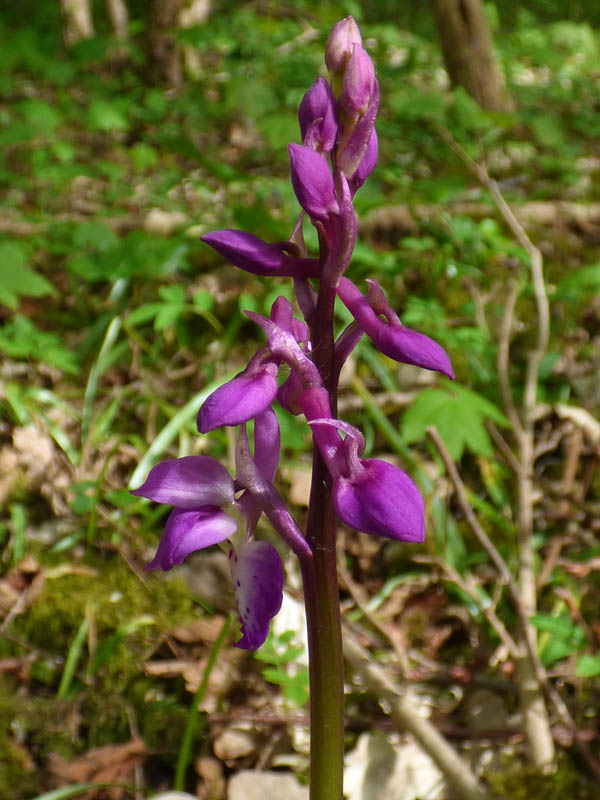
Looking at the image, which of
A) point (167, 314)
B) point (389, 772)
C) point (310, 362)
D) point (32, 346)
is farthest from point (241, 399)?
point (32, 346)

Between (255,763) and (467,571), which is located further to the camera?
(467,571)

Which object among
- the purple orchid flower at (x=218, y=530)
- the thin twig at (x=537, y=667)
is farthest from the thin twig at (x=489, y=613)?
the purple orchid flower at (x=218, y=530)

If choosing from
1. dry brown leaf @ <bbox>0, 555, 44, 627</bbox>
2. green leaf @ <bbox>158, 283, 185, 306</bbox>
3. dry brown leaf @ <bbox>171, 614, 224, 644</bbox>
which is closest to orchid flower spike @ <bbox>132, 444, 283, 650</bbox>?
dry brown leaf @ <bbox>171, 614, 224, 644</bbox>

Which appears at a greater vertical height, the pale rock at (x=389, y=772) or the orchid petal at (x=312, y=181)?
the orchid petal at (x=312, y=181)

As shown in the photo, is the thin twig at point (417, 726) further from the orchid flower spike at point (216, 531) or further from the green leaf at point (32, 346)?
the green leaf at point (32, 346)

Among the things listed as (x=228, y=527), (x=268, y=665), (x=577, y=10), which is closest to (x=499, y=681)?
(x=268, y=665)

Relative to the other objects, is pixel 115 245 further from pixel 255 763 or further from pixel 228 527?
pixel 228 527
